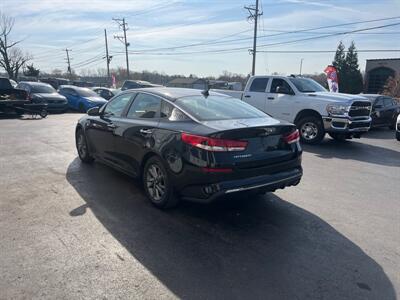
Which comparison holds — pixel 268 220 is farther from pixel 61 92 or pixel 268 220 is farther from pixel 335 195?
pixel 61 92

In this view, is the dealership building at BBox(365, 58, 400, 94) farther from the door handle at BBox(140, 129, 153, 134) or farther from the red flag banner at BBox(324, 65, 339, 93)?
the door handle at BBox(140, 129, 153, 134)

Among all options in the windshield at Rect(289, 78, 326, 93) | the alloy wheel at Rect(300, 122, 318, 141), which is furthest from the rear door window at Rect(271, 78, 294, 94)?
the alloy wheel at Rect(300, 122, 318, 141)

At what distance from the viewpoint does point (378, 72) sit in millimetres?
42688

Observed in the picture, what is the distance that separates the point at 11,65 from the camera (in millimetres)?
57531

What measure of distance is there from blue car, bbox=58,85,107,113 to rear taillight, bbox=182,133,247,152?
1632 cm

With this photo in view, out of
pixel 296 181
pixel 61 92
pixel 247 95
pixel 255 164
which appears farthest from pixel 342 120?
pixel 61 92

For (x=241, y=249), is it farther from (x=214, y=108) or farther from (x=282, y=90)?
(x=282, y=90)

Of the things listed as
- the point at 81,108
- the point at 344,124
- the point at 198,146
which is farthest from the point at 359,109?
the point at 81,108

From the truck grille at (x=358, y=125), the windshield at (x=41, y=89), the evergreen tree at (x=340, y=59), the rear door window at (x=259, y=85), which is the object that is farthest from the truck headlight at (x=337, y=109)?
the evergreen tree at (x=340, y=59)

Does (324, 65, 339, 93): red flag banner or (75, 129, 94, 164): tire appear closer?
Result: (75, 129, 94, 164): tire

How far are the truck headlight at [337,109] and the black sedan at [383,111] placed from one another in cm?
550

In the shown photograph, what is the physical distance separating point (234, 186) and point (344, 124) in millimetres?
6900

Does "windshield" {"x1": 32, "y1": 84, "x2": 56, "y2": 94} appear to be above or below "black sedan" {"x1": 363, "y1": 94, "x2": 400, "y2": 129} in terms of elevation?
above

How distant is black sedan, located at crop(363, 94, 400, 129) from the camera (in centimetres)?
1435
